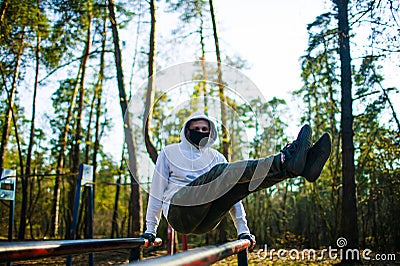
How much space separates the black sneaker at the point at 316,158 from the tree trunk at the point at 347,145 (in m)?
3.66

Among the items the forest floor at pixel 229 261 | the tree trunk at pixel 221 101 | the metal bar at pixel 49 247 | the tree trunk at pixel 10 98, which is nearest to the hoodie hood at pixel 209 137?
the metal bar at pixel 49 247

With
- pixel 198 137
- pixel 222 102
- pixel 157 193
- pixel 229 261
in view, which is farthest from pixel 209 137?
pixel 229 261

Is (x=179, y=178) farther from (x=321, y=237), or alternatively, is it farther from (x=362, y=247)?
(x=321, y=237)

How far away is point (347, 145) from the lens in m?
5.53

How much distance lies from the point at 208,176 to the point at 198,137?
Answer: 79cm

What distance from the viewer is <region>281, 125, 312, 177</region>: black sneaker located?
193 cm

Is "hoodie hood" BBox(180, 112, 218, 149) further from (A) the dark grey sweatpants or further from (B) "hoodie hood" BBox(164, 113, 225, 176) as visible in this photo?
(A) the dark grey sweatpants

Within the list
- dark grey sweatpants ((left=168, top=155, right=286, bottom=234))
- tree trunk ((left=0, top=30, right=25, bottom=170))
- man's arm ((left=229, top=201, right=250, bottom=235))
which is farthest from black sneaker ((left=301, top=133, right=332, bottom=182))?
tree trunk ((left=0, top=30, right=25, bottom=170))

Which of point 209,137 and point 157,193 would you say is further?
point 209,137

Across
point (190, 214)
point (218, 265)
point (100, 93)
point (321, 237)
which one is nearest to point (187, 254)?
point (190, 214)

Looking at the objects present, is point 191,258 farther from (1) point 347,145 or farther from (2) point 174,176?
(1) point 347,145

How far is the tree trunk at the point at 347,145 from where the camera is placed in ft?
17.4

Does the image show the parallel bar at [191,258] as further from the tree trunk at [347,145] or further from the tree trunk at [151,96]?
the tree trunk at [151,96]

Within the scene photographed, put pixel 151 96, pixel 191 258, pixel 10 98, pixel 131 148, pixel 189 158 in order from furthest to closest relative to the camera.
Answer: pixel 10 98 < pixel 131 148 < pixel 151 96 < pixel 189 158 < pixel 191 258
